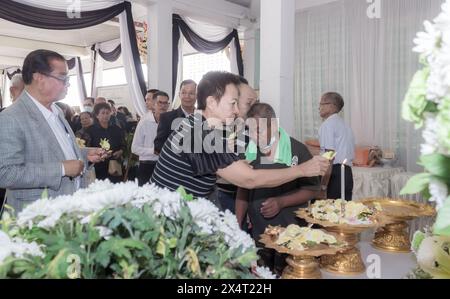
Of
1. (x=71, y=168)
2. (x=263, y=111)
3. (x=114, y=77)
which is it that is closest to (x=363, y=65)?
(x=263, y=111)

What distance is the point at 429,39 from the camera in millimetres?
484

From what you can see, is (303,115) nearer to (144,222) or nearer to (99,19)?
(99,19)

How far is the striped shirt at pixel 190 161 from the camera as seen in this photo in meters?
1.26

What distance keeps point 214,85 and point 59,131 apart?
2.19 ft

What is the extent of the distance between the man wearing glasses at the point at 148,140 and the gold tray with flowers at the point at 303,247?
6.91 feet

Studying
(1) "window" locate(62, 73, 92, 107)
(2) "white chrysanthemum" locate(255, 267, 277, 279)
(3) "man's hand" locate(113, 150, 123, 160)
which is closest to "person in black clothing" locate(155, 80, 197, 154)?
(3) "man's hand" locate(113, 150, 123, 160)

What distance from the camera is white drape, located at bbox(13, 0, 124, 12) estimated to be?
147 inches

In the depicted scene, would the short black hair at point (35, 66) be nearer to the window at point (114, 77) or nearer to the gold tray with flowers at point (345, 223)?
the gold tray with flowers at point (345, 223)

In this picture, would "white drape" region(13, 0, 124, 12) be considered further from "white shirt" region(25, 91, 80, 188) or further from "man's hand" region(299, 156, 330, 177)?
"man's hand" region(299, 156, 330, 177)

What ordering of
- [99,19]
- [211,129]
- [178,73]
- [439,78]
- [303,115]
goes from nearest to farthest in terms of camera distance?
[439,78]
[211,129]
[99,19]
[178,73]
[303,115]

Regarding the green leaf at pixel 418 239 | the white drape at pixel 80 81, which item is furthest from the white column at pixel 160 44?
the white drape at pixel 80 81

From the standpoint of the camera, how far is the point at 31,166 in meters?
1.36

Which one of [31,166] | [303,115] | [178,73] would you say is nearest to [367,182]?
[303,115]

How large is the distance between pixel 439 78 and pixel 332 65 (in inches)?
182
